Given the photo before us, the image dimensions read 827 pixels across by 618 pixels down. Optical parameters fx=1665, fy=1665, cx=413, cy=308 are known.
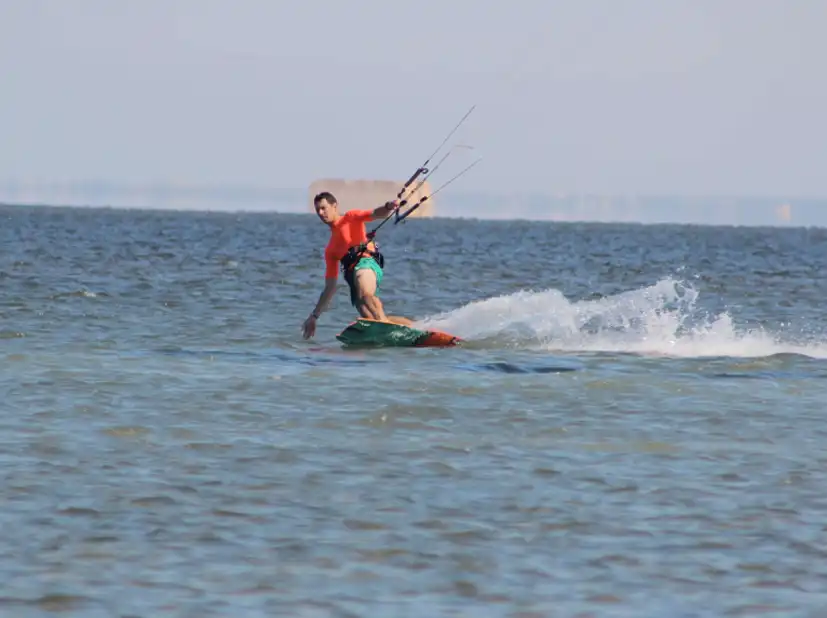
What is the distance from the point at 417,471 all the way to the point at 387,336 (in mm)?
9628

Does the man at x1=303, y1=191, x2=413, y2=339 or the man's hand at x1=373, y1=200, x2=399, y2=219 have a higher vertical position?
the man's hand at x1=373, y1=200, x2=399, y2=219

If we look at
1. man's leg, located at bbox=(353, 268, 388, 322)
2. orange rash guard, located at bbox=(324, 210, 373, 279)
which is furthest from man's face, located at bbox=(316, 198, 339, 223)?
man's leg, located at bbox=(353, 268, 388, 322)

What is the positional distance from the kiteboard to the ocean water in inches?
13.8

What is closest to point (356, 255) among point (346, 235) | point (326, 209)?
point (346, 235)

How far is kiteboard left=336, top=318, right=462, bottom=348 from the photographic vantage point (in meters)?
23.3

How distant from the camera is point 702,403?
19250 mm

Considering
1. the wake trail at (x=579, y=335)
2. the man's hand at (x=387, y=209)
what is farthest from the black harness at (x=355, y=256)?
the wake trail at (x=579, y=335)

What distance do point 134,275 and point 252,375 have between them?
29.9 m

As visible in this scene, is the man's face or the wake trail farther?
the wake trail

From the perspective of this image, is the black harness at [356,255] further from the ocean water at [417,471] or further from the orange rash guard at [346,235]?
the ocean water at [417,471]

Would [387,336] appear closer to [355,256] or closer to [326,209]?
[355,256]

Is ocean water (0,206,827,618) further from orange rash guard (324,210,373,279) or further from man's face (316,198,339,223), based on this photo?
man's face (316,198,339,223)

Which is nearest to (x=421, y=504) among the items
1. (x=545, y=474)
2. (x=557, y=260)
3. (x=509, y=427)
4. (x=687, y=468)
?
(x=545, y=474)

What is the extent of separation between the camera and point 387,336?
23.5 meters
